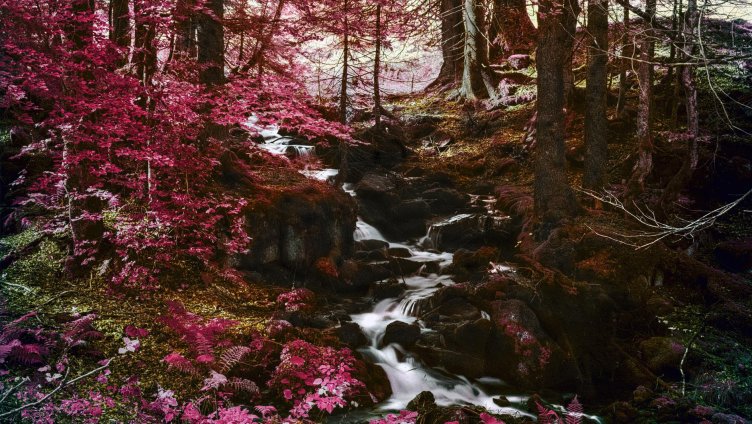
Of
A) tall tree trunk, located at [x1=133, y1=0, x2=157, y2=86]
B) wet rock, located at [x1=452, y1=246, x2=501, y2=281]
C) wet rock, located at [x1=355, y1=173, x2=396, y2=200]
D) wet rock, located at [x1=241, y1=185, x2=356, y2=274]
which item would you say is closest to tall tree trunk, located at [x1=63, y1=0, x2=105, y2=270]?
tall tree trunk, located at [x1=133, y1=0, x2=157, y2=86]

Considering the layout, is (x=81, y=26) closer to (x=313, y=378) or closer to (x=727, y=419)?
(x=313, y=378)

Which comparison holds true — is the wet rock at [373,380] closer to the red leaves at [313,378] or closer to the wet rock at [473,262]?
the red leaves at [313,378]

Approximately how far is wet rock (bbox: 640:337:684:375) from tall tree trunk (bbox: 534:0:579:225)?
2.79 meters

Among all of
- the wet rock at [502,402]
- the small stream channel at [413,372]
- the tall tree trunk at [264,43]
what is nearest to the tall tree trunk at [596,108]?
the small stream channel at [413,372]

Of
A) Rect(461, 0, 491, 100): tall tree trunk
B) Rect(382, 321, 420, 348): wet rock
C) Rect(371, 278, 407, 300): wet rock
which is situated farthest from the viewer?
Rect(461, 0, 491, 100): tall tree trunk

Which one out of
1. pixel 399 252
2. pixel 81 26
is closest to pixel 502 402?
pixel 399 252

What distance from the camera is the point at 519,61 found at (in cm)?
1911

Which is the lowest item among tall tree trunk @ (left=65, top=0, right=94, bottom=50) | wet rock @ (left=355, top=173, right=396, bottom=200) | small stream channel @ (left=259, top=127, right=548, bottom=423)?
small stream channel @ (left=259, top=127, right=548, bottom=423)

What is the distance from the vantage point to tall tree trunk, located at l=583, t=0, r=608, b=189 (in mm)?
9719

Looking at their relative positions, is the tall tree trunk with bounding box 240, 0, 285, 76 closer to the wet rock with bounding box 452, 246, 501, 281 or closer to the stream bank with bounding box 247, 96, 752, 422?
the stream bank with bounding box 247, 96, 752, 422

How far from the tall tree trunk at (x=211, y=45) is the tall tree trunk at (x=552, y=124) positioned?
6.01 metres

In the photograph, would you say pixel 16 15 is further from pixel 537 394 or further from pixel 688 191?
pixel 688 191

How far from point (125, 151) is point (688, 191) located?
1185 cm

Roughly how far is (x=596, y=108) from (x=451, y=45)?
40.8ft
